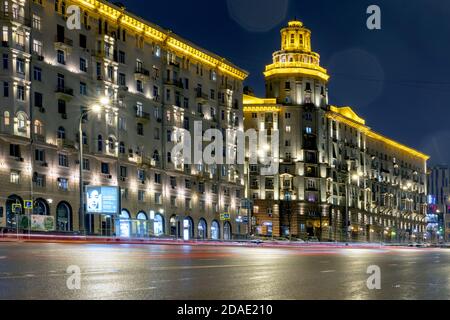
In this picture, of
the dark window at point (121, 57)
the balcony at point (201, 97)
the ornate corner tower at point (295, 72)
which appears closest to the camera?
the dark window at point (121, 57)

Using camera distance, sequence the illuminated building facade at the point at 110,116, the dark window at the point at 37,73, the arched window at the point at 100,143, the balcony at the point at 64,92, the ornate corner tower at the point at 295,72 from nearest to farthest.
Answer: the illuminated building facade at the point at 110,116 < the dark window at the point at 37,73 < the balcony at the point at 64,92 < the arched window at the point at 100,143 < the ornate corner tower at the point at 295,72

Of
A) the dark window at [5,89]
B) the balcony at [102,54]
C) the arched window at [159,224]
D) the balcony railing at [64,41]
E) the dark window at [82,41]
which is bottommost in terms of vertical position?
the arched window at [159,224]

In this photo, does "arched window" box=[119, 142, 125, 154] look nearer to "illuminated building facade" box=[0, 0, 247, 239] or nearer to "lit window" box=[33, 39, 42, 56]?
"illuminated building facade" box=[0, 0, 247, 239]

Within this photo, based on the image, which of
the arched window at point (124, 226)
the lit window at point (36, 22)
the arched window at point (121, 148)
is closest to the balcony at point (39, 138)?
the lit window at point (36, 22)

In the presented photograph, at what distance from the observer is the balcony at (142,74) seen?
259 feet

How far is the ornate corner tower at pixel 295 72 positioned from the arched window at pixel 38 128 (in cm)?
5765

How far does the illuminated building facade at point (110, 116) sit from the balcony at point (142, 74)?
20 centimetres

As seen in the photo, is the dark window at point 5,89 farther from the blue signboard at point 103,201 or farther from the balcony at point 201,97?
the balcony at point 201,97

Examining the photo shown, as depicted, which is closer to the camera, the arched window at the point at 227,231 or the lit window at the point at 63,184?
the lit window at the point at 63,184

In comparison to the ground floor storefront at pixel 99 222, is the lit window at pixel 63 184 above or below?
above

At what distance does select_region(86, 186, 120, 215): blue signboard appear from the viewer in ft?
153

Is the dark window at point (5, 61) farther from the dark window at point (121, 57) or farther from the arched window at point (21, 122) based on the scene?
the dark window at point (121, 57)

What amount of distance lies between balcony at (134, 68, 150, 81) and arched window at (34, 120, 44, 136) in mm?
16499
